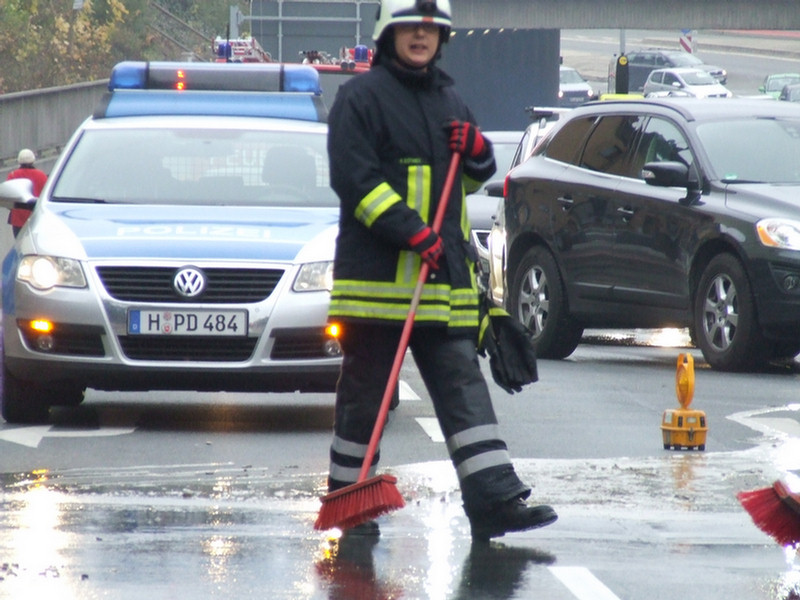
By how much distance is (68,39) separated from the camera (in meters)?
46.3

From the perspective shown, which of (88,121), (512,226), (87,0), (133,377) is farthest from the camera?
(87,0)

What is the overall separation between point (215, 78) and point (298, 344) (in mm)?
2922

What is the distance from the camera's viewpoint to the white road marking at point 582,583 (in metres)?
5.68

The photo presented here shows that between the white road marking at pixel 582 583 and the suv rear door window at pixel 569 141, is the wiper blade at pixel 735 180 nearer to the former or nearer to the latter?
the suv rear door window at pixel 569 141

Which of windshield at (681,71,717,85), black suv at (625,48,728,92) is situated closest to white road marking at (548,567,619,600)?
windshield at (681,71,717,85)

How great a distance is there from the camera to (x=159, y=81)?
12.2 metres

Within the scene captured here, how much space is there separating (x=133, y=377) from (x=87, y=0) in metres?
39.3

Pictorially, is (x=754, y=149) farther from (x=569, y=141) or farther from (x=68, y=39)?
(x=68, y=39)

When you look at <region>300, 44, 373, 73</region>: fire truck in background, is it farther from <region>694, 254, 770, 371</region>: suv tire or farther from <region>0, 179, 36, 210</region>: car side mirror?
<region>0, 179, 36, 210</region>: car side mirror

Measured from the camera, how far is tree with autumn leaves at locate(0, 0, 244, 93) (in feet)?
143

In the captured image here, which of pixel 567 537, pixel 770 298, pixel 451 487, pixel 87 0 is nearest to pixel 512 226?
pixel 770 298

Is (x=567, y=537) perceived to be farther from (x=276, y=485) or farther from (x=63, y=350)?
(x=63, y=350)

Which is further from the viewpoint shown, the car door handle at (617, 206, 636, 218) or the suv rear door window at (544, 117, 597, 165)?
the suv rear door window at (544, 117, 597, 165)

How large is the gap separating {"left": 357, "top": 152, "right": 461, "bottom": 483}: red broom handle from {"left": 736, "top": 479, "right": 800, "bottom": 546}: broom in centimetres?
117
